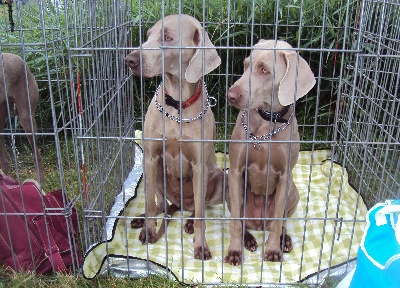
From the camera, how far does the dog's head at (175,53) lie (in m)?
2.16

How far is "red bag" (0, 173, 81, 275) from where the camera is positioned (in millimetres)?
2199

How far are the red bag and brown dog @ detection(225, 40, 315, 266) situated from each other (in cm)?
87

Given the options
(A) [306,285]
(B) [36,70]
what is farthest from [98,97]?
(B) [36,70]

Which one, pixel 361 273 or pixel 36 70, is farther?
pixel 36 70


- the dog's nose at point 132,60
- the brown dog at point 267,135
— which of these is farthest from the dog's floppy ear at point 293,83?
the dog's nose at point 132,60

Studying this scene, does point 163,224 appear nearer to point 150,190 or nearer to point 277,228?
point 150,190

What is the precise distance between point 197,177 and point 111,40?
1.05 m

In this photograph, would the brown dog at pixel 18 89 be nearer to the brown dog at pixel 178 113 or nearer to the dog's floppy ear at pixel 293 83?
the brown dog at pixel 178 113

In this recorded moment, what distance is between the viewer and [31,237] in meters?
2.22

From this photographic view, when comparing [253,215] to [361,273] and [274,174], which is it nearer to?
[274,174]

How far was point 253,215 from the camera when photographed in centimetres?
276

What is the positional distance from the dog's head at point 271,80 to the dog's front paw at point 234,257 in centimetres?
81

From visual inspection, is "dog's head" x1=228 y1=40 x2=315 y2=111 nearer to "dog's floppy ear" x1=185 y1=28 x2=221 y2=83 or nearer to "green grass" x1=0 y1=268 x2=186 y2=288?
"dog's floppy ear" x1=185 y1=28 x2=221 y2=83

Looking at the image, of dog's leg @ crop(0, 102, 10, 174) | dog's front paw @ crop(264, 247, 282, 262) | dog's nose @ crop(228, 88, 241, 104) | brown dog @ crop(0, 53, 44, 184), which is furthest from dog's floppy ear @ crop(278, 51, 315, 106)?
dog's leg @ crop(0, 102, 10, 174)
